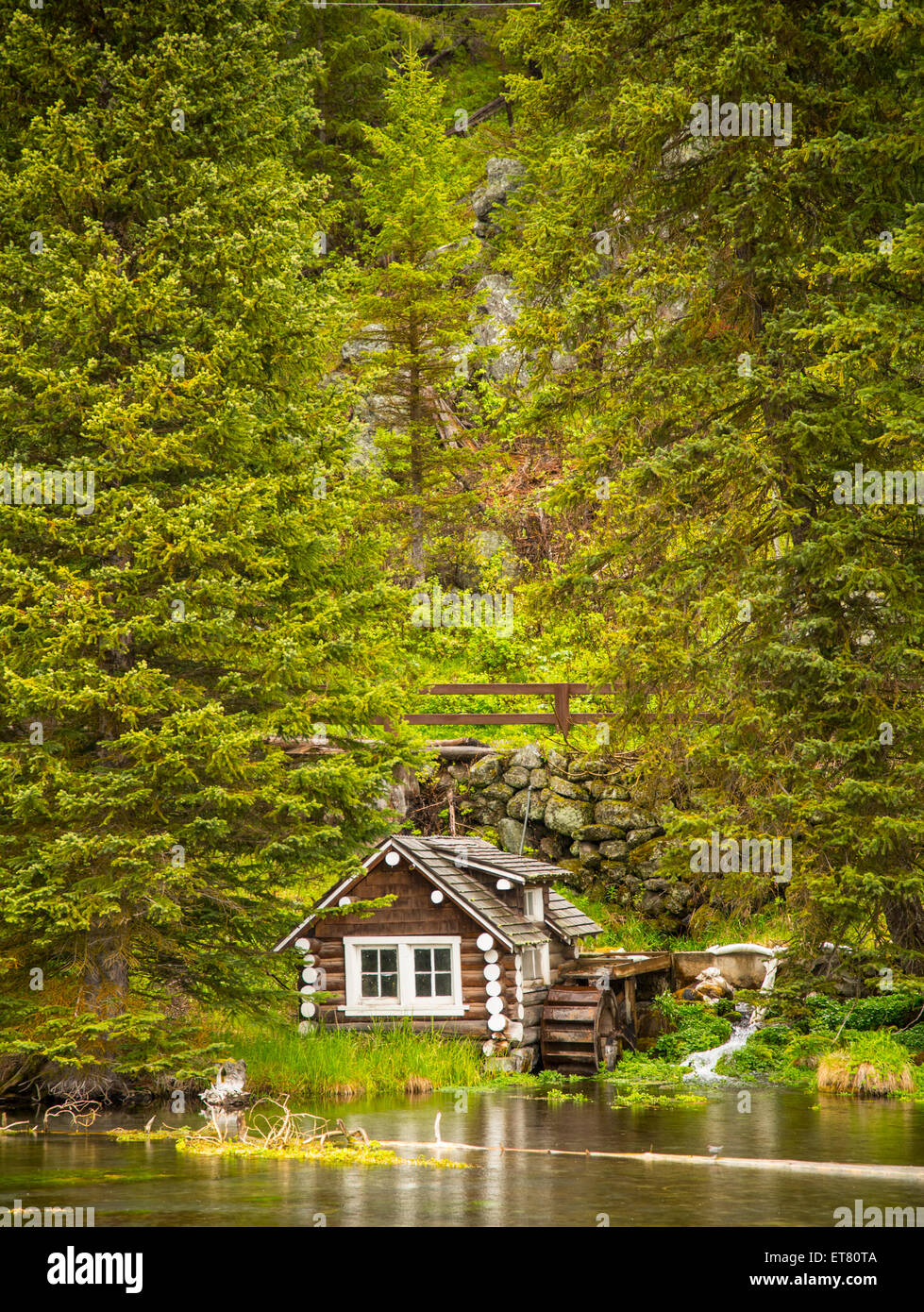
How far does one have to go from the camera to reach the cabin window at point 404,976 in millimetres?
16656

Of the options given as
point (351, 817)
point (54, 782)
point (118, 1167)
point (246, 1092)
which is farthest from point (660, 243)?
point (118, 1167)

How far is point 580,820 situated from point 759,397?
35.3ft

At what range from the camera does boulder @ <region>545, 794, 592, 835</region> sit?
78.5 feet

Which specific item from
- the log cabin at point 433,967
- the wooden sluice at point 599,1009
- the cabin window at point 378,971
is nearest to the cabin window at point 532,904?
the log cabin at point 433,967

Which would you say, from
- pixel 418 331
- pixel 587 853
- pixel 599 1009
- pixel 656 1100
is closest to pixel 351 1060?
pixel 656 1100

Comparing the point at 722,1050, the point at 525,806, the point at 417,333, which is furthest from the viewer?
the point at 417,333

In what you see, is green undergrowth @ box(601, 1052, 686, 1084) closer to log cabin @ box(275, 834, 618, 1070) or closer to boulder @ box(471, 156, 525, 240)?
log cabin @ box(275, 834, 618, 1070)

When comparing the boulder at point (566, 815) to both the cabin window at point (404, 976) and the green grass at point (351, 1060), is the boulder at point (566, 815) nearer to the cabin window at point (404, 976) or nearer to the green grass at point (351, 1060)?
the cabin window at point (404, 976)

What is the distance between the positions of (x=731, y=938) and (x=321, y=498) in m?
11.6

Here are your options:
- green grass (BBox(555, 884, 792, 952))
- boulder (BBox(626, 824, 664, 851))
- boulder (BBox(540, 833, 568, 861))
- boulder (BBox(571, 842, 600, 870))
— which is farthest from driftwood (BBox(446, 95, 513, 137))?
green grass (BBox(555, 884, 792, 952))

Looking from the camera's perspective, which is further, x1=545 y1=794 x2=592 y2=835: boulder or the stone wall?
x1=545 y1=794 x2=592 y2=835: boulder

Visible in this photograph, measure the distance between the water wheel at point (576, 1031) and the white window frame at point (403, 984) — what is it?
1.37 meters

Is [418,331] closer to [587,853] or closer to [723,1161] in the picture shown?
[587,853]

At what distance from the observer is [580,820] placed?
942 inches
